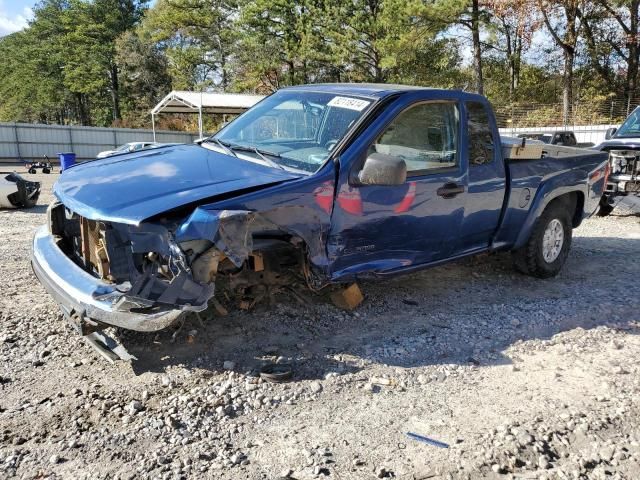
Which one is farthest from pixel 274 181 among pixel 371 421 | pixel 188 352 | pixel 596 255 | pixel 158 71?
pixel 158 71

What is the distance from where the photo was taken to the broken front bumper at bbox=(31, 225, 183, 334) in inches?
122

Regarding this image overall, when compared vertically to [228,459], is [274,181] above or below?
above

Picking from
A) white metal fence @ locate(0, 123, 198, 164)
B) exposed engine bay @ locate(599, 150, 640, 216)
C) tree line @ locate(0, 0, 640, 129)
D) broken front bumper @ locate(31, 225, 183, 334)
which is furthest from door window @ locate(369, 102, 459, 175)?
white metal fence @ locate(0, 123, 198, 164)

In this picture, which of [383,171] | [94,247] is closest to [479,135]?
[383,171]

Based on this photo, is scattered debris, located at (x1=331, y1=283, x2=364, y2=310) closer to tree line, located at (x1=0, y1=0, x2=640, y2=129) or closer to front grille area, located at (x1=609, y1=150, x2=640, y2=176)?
front grille area, located at (x1=609, y1=150, x2=640, y2=176)

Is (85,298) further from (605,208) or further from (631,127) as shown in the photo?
(631,127)

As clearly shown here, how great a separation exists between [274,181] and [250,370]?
1.25 m

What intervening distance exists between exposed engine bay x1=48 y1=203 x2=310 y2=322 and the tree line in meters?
16.4

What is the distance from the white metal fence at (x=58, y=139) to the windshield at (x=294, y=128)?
29058 mm

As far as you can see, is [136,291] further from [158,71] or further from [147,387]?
[158,71]

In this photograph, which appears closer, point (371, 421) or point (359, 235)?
point (371, 421)

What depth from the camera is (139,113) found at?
1877 inches

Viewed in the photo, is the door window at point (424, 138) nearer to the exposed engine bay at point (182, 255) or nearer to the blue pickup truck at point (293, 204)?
the blue pickup truck at point (293, 204)

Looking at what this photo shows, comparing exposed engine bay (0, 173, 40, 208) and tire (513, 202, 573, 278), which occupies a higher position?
exposed engine bay (0, 173, 40, 208)
